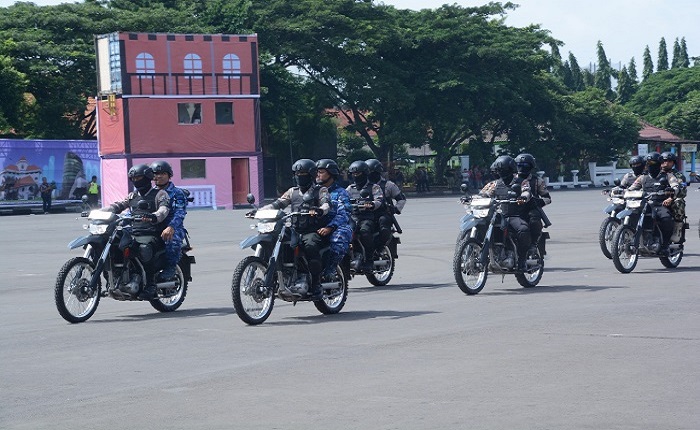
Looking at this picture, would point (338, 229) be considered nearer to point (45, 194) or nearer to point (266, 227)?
point (266, 227)

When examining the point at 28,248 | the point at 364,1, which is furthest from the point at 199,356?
the point at 364,1

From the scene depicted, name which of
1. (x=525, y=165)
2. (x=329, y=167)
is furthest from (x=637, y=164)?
(x=329, y=167)

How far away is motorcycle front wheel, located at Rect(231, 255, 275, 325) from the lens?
1124 centimetres

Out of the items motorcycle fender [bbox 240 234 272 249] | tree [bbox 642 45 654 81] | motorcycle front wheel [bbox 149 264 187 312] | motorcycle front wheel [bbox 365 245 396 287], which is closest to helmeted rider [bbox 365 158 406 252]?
motorcycle front wheel [bbox 365 245 396 287]

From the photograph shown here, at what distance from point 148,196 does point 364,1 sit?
54.1 m

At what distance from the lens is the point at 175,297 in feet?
43.3

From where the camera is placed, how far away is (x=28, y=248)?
25.8 meters

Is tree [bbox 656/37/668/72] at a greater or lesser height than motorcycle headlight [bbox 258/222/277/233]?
greater

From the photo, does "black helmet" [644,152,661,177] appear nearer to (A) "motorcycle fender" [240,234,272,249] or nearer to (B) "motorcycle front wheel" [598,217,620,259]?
(B) "motorcycle front wheel" [598,217,620,259]

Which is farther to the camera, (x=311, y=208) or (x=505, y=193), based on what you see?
(x=505, y=193)

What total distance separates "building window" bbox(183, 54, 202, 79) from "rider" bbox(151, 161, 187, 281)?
135 ft

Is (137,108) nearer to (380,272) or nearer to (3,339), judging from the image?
(380,272)

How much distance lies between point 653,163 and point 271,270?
8352 millimetres

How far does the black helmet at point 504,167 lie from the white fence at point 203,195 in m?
39.6
